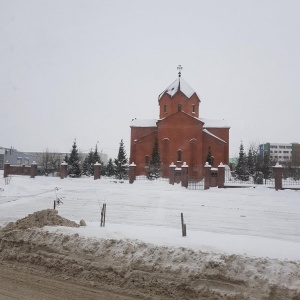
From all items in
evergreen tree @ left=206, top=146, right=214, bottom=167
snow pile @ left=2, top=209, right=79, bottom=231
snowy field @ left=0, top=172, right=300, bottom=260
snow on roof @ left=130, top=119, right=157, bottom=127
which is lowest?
snowy field @ left=0, top=172, right=300, bottom=260

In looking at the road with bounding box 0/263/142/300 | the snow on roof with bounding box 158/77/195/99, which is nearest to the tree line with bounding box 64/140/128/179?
the snow on roof with bounding box 158/77/195/99

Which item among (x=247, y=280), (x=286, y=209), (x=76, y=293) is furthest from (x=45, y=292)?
(x=286, y=209)

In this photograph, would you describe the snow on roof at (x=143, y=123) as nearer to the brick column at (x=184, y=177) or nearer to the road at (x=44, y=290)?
the brick column at (x=184, y=177)

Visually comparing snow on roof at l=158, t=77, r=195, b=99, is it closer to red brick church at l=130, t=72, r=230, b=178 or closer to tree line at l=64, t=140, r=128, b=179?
red brick church at l=130, t=72, r=230, b=178

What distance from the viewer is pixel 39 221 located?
845cm

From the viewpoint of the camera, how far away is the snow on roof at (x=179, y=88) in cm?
4316

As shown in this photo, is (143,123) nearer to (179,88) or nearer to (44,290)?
(179,88)

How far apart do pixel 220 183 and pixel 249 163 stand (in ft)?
75.6

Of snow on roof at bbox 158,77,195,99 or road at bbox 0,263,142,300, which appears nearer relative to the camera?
road at bbox 0,263,142,300

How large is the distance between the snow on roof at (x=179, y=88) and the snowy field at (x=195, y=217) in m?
21.4

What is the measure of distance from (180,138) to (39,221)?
32927mm

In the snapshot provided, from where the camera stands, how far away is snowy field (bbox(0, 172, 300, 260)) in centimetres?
723

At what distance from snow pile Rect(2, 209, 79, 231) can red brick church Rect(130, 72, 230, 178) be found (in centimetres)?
2906

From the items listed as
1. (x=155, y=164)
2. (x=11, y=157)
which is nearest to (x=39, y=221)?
(x=155, y=164)
